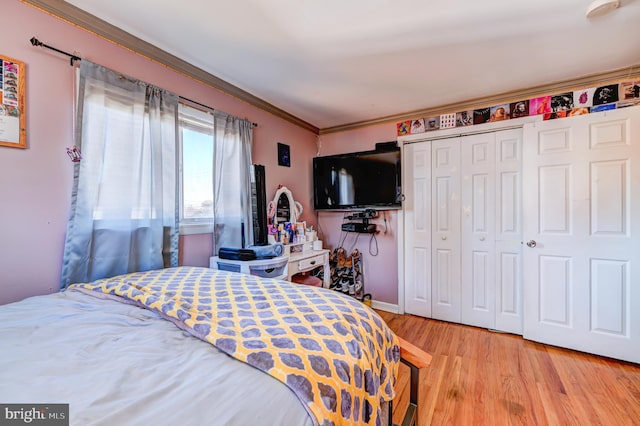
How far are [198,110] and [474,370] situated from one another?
9.73 ft

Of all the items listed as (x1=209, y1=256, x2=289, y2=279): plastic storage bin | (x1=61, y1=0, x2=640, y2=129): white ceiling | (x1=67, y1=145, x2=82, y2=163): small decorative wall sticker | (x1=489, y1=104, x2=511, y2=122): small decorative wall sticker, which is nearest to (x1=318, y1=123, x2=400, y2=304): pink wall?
(x1=61, y1=0, x2=640, y2=129): white ceiling

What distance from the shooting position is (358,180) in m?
3.18

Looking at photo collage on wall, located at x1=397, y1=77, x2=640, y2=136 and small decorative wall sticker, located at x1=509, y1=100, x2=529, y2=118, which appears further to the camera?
small decorative wall sticker, located at x1=509, y1=100, x2=529, y2=118

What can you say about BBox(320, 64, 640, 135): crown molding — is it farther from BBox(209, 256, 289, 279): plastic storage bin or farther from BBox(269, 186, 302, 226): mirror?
BBox(209, 256, 289, 279): plastic storage bin

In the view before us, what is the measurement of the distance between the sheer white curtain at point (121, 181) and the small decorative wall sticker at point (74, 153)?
3cm

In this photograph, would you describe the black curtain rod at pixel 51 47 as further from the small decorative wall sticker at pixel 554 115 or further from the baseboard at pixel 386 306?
the small decorative wall sticker at pixel 554 115

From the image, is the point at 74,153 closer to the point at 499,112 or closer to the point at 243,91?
the point at 243,91

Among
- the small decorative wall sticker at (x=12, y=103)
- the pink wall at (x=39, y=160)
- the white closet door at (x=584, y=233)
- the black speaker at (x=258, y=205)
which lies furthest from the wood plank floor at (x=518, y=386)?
the small decorative wall sticker at (x=12, y=103)

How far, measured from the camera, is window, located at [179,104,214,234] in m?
2.09

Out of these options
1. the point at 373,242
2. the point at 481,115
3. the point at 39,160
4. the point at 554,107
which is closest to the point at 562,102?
the point at 554,107

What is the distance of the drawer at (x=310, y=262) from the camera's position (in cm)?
255

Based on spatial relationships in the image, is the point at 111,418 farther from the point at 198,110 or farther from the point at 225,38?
the point at 198,110

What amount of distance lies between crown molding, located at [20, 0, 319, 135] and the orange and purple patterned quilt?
4.85ft

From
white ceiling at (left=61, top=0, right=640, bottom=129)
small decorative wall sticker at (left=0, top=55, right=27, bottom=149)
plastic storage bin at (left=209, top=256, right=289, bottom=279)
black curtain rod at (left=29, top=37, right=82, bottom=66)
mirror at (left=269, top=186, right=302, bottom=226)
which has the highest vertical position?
white ceiling at (left=61, top=0, right=640, bottom=129)
